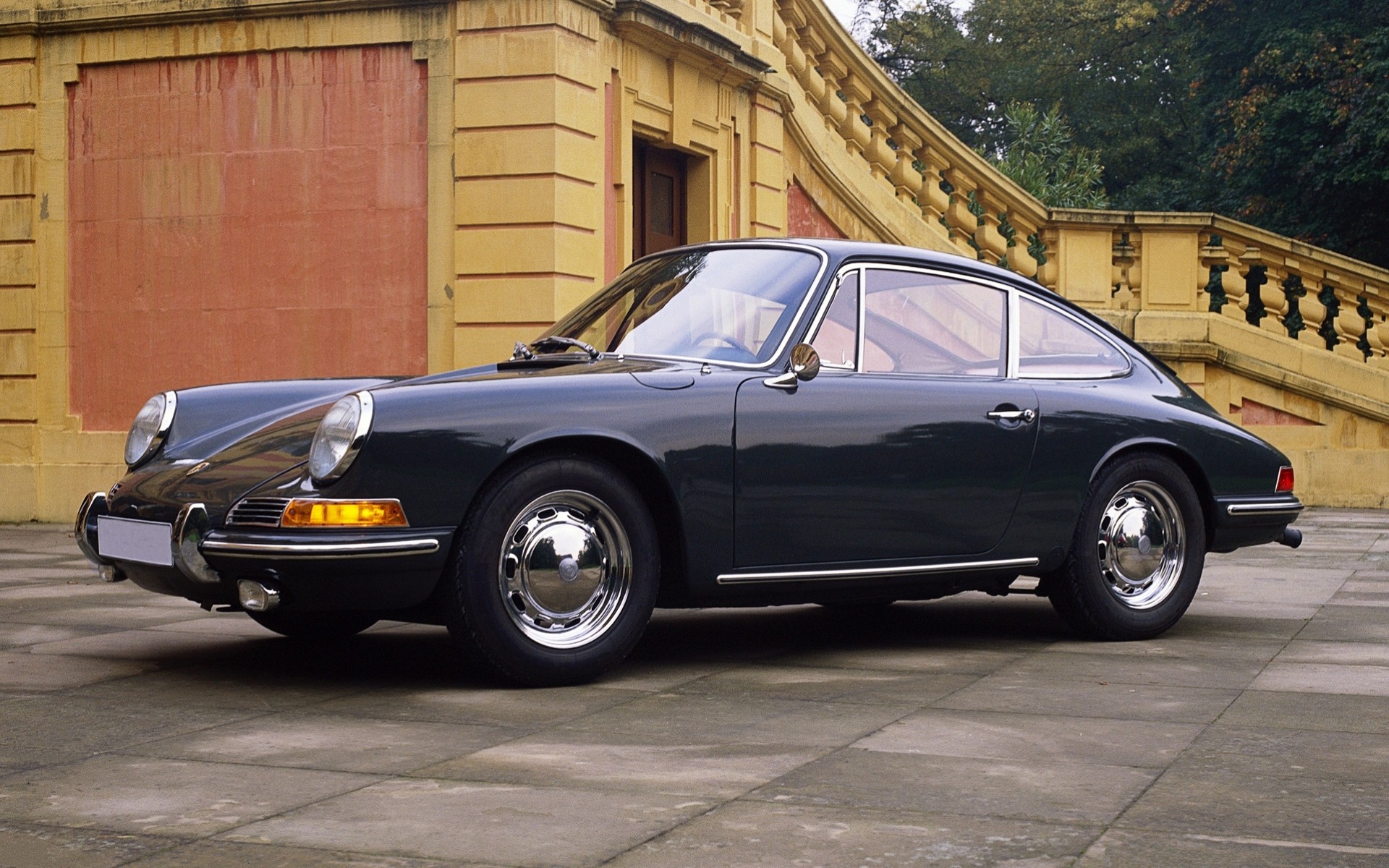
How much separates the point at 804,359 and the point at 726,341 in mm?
324

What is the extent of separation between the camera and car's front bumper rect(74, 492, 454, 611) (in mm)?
4660

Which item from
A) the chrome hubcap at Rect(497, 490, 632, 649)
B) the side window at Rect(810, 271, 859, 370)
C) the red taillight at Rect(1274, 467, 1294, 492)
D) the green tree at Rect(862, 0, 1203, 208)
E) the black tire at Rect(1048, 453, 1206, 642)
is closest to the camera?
the chrome hubcap at Rect(497, 490, 632, 649)

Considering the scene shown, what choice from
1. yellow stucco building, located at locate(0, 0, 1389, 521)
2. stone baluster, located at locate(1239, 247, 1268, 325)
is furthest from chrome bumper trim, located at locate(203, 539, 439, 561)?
stone baluster, located at locate(1239, 247, 1268, 325)

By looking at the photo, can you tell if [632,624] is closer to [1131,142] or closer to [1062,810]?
[1062,810]

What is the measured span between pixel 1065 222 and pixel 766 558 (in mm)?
11164

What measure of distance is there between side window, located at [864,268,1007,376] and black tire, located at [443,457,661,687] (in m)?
1.18

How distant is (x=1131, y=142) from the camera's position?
1582 inches

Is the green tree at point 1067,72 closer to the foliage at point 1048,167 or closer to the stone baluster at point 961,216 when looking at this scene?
the foliage at point 1048,167

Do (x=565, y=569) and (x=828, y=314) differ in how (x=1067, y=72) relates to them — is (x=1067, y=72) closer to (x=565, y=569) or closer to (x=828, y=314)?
(x=828, y=314)

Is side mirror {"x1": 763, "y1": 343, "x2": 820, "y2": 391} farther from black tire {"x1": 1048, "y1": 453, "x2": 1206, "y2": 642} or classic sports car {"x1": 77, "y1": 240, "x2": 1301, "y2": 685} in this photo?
black tire {"x1": 1048, "y1": 453, "x2": 1206, "y2": 642}

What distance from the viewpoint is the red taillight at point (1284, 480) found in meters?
6.70

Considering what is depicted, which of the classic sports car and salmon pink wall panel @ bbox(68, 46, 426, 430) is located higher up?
salmon pink wall panel @ bbox(68, 46, 426, 430)

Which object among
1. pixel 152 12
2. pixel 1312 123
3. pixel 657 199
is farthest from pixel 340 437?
pixel 1312 123

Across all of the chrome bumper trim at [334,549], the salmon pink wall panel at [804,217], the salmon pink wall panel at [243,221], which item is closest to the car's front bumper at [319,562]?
the chrome bumper trim at [334,549]
